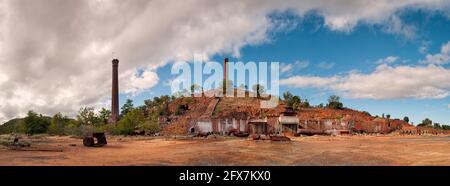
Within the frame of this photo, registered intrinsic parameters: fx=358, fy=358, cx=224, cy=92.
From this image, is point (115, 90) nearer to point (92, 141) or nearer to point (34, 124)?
point (34, 124)

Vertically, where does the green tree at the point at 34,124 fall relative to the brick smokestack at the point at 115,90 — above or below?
below

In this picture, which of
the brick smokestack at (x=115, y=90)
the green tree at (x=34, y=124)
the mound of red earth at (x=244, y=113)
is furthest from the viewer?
the brick smokestack at (x=115, y=90)

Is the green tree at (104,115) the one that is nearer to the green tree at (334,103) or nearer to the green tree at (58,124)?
the green tree at (58,124)

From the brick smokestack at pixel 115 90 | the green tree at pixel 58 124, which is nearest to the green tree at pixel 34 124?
the green tree at pixel 58 124

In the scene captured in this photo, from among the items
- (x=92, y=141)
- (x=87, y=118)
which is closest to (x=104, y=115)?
(x=87, y=118)

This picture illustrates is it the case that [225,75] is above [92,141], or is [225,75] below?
above

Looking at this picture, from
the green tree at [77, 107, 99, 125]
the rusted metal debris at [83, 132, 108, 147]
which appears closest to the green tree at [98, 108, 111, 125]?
the green tree at [77, 107, 99, 125]

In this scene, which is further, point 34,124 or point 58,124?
point 58,124

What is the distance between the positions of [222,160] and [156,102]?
71.5m

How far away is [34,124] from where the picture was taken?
54188mm

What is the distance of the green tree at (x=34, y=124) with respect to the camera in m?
53.4

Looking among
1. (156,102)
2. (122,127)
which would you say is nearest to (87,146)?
(122,127)

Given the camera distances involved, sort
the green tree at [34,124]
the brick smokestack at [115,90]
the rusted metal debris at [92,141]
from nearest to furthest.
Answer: the rusted metal debris at [92,141]
the green tree at [34,124]
the brick smokestack at [115,90]
